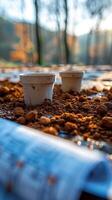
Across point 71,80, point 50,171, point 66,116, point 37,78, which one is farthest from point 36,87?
point 50,171

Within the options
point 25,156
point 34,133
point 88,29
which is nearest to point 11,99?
point 34,133

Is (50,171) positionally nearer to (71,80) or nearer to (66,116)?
(66,116)

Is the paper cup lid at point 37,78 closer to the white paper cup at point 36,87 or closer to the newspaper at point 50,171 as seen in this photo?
the white paper cup at point 36,87

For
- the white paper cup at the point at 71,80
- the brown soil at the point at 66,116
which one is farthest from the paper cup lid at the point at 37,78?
the white paper cup at the point at 71,80

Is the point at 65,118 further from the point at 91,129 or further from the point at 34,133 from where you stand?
the point at 34,133

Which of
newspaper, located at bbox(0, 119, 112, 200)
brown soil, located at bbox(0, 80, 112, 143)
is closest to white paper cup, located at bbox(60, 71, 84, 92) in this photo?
brown soil, located at bbox(0, 80, 112, 143)

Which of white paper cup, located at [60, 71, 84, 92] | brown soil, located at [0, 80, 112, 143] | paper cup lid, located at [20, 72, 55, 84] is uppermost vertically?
paper cup lid, located at [20, 72, 55, 84]

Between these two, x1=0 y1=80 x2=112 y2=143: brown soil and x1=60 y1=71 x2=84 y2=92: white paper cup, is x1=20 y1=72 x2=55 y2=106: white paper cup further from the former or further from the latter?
x1=60 y1=71 x2=84 y2=92: white paper cup

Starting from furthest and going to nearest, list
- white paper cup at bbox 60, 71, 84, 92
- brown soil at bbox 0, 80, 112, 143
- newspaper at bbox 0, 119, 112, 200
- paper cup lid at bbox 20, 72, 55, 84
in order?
white paper cup at bbox 60, 71, 84, 92, paper cup lid at bbox 20, 72, 55, 84, brown soil at bbox 0, 80, 112, 143, newspaper at bbox 0, 119, 112, 200

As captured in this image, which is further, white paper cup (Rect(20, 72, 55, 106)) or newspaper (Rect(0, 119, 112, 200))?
white paper cup (Rect(20, 72, 55, 106))
